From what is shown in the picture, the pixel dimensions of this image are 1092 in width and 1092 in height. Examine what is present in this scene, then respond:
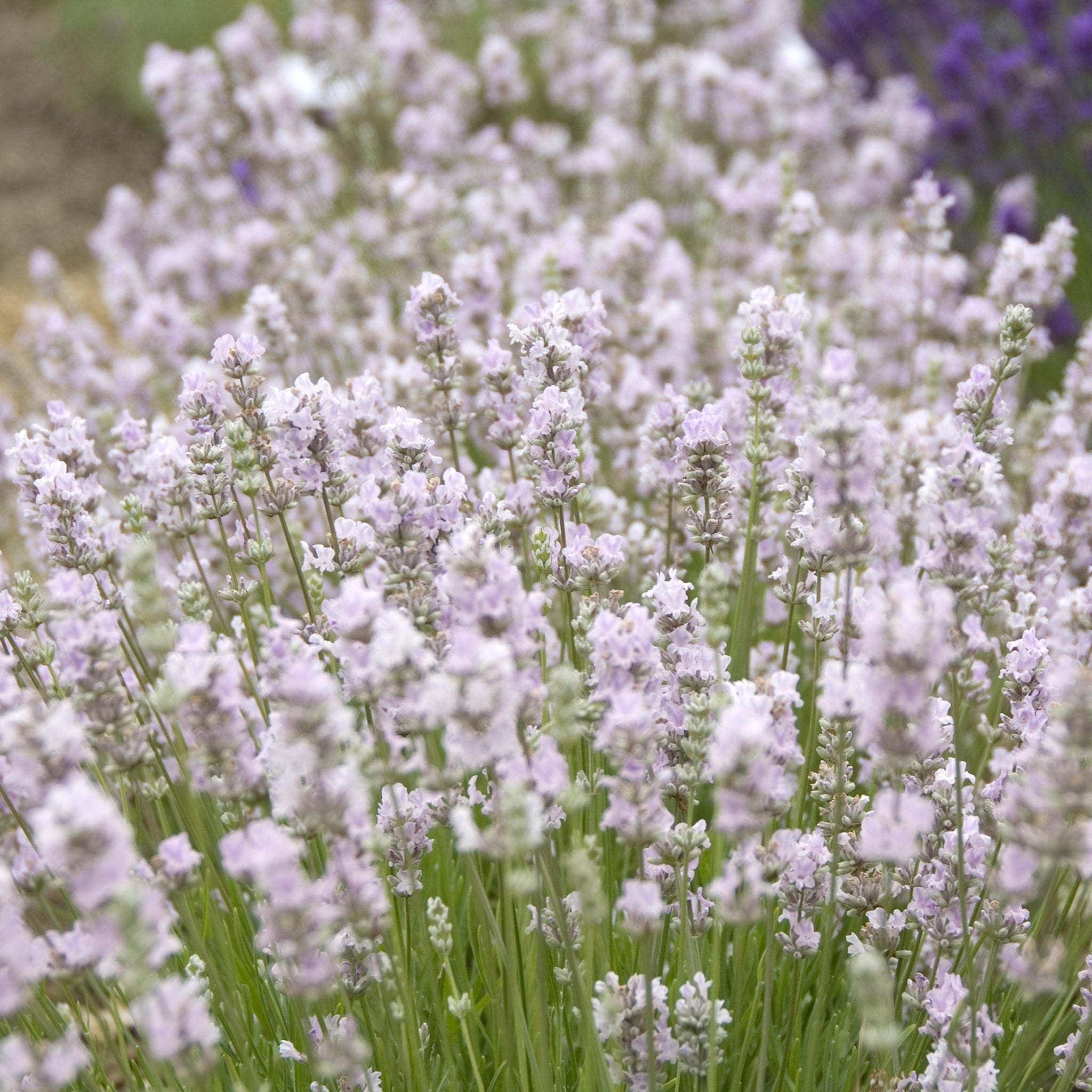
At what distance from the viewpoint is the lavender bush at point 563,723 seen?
1.52m

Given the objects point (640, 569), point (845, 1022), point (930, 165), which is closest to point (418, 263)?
point (640, 569)

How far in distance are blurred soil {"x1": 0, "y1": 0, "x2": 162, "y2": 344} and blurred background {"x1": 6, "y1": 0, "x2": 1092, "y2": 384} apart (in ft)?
0.06

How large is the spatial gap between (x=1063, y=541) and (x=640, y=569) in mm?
1126

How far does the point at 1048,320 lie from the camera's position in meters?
5.97

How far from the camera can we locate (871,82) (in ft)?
27.5

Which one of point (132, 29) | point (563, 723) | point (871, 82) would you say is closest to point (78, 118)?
point (132, 29)

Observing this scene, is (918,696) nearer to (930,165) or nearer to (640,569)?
(640,569)

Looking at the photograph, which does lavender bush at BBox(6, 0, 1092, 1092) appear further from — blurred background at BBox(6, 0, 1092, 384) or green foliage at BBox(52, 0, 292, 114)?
green foliage at BBox(52, 0, 292, 114)

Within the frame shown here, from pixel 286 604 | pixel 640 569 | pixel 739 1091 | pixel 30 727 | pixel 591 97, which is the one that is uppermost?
pixel 591 97

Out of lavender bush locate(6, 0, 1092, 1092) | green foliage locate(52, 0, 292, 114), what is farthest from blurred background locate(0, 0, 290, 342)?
lavender bush locate(6, 0, 1092, 1092)

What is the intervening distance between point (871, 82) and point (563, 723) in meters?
8.07

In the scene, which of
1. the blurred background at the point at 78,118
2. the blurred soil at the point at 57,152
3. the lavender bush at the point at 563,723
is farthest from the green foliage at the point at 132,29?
the lavender bush at the point at 563,723

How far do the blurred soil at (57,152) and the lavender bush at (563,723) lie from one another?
21.7ft

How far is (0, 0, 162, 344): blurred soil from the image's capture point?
384 inches
